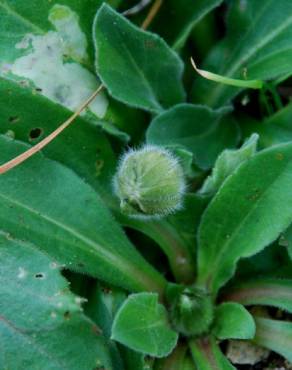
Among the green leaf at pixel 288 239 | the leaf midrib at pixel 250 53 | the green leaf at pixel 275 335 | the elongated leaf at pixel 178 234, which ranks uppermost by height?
the leaf midrib at pixel 250 53

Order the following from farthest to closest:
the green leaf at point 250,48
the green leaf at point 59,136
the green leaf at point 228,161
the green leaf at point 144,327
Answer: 1. the green leaf at point 250,48
2. the green leaf at point 59,136
3. the green leaf at point 228,161
4. the green leaf at point 144,327

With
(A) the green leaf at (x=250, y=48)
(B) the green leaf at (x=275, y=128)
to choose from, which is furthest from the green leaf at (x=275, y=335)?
(A) the green leaf at (x=250, y=48)

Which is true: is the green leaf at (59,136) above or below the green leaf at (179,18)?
below

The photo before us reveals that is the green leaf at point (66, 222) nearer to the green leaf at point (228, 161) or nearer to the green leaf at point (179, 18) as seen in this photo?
the green leaf at point (228, 161)

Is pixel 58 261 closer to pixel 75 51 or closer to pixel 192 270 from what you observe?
pixel 192 270

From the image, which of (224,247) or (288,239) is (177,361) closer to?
(224,247)

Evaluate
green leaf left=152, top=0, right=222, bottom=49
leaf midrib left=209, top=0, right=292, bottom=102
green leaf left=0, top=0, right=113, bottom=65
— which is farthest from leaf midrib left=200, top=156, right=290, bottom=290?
green leaf left=0, top=0, right=113, bottom=65

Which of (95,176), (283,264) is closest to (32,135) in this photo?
(95,176)
